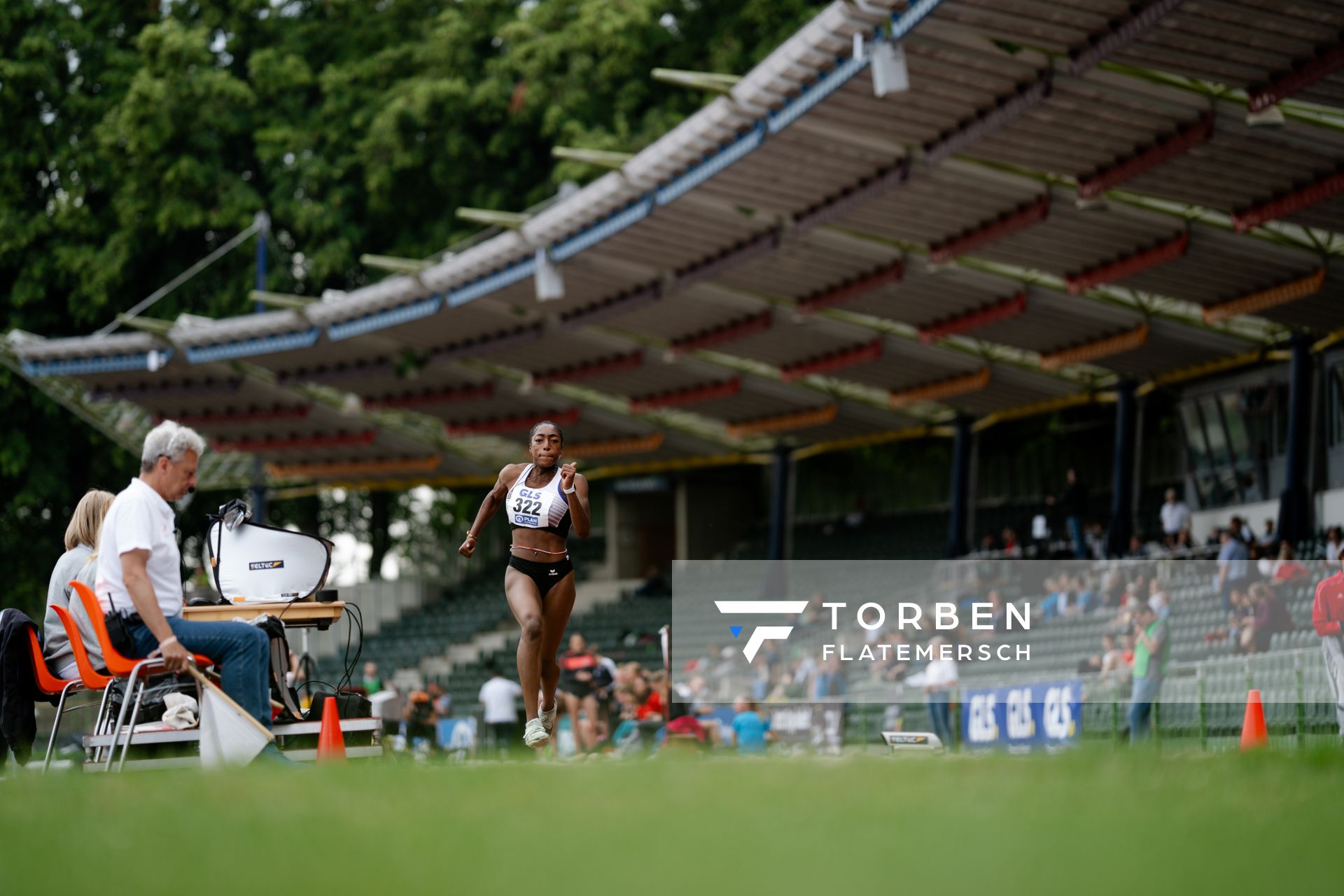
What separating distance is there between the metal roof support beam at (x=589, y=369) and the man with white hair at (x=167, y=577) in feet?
82.6

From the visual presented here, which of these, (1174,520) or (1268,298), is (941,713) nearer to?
(1268,298)

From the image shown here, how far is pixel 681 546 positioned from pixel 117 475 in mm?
14102

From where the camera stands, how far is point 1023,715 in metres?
17.8

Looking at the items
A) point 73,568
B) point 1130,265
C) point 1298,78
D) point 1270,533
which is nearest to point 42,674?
point 73,568

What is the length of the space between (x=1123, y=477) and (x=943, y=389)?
370 centimetres

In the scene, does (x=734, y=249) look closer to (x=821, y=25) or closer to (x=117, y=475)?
(x=821, y=25)

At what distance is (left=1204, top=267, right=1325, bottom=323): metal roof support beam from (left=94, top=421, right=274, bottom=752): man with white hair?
1872 centimetres

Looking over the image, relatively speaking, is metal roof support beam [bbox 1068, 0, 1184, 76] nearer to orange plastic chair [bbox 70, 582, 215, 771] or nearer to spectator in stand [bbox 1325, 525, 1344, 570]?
spectator in stand [bbox 1325, 525, 1344, 570]

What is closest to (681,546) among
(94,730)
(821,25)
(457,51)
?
(457,51)

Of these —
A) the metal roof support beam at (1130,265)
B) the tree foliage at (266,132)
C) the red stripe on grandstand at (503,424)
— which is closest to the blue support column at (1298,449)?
the metal roof support beam at (1130,265)

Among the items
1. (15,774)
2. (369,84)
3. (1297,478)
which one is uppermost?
(369,84)

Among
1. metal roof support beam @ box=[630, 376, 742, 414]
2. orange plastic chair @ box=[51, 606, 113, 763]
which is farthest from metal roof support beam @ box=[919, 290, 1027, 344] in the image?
orange plastic chair @ box=[51, 606, 113, 763]

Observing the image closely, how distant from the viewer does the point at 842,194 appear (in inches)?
895

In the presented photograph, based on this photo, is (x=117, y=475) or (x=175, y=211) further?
(x=117, y=475)
